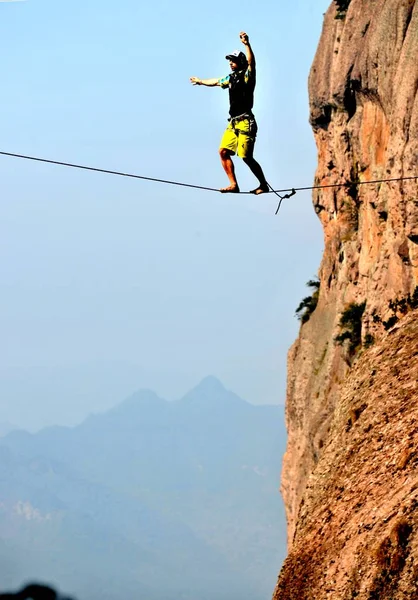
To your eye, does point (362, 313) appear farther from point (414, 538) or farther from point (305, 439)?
point (414, 538)

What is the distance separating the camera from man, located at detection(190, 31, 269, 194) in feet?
99.3

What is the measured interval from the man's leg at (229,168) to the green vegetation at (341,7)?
862 inches

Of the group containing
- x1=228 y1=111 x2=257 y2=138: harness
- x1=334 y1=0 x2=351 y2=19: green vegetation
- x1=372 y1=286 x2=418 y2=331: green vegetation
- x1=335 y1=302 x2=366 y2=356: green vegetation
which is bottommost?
x1=228 y1=111 x2=257 y2=138: harness

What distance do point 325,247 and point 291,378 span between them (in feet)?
20.9

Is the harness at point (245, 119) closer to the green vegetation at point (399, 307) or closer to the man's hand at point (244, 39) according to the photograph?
the man's hand at point (244, 39)

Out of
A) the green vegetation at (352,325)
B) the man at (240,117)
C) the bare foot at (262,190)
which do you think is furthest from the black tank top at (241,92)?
the green vegetation at (352,325)

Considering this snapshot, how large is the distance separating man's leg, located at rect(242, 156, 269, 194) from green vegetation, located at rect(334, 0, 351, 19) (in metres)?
22.0

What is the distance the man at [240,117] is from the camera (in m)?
30.3

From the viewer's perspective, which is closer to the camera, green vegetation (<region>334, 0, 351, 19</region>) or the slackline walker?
the slackline walker

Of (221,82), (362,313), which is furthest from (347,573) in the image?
(362,313)

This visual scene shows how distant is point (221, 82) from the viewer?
30391 millimetres

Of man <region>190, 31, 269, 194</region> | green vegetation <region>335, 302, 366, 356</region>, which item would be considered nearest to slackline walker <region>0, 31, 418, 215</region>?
man <region>190, 31, 269, 194</region>

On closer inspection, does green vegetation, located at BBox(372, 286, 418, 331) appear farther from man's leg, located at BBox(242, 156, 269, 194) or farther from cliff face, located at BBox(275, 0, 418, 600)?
man's leg, located at BBox(242, 156, 269, 194)

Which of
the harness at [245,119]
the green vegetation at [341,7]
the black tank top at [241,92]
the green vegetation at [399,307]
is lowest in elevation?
the harness at [245,119]
